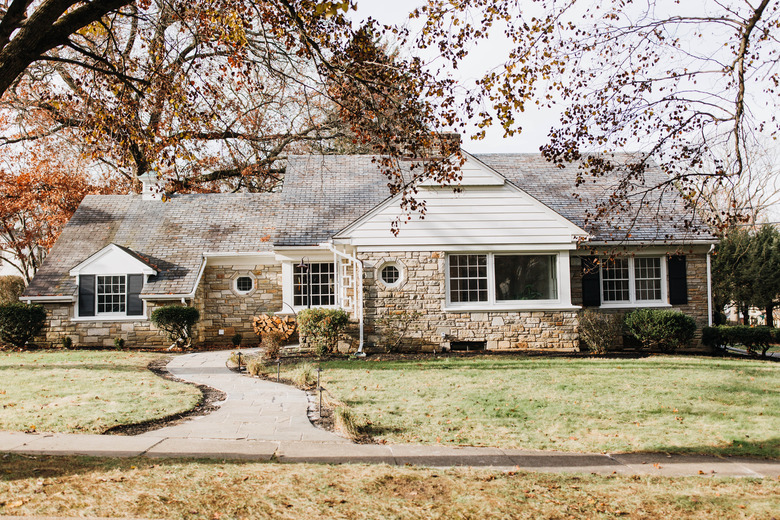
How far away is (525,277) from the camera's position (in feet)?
50.5

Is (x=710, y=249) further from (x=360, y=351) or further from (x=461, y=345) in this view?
(x=360, y=351)

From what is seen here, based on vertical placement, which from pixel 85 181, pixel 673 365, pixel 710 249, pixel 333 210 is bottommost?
pixel 673 365

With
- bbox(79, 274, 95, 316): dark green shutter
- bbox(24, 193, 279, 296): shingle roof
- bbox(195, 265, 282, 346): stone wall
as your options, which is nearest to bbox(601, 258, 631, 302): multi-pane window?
bbox(195, 265, 282, 346): stone wall

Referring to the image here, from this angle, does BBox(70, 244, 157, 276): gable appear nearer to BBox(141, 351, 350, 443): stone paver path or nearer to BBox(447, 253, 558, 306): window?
BBox(141, 351, 350, 443): stone paver path

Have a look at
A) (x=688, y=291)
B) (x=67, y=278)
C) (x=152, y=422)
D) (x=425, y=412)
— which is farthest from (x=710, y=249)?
(x=67, y=278)

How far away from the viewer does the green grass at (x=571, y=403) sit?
22.1ft

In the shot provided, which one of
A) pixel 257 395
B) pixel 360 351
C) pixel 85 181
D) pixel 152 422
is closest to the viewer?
pixel 152 422

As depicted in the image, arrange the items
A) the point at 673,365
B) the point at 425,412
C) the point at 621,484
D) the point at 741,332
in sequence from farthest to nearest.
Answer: the point at 741,332, the point at 673,365, the point at 425,412, the point at 621,484

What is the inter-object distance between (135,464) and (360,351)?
920 centimetres

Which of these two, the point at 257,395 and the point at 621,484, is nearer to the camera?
the point at 621,484

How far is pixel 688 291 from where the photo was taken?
1645 centimetres

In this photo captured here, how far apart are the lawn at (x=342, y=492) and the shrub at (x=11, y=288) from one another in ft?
76.8

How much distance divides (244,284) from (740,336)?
1460cm

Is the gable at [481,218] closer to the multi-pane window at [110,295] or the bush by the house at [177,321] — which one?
the bush by the house at [177,321]
